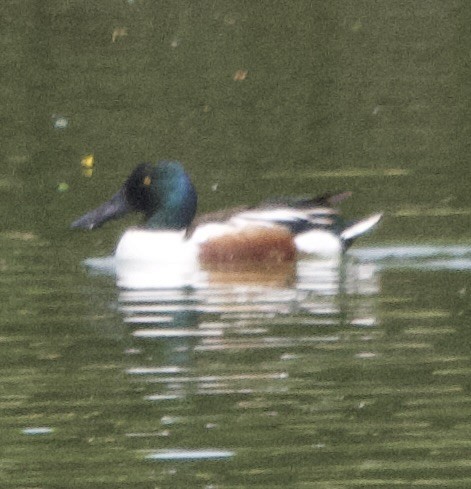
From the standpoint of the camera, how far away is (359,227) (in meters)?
12.9

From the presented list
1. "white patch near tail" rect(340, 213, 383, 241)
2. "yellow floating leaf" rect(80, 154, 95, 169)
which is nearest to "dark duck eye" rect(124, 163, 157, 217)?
"white patch near tail" rect(340, 213, 383, 241)

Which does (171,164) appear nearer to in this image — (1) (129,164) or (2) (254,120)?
(1) (129,164)

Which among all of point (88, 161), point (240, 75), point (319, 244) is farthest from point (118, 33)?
point (319, 244)

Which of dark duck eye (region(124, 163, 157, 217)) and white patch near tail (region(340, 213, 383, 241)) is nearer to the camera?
white patch near tail (region(340, 213, 383, 241))

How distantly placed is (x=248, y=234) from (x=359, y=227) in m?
0.72

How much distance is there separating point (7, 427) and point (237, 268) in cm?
433

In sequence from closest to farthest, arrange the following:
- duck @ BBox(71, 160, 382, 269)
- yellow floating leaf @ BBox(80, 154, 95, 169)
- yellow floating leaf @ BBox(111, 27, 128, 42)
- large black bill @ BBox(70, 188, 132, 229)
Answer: duck @ BBox(71, 160, 382, 269) < large black bill @ BBox(70, 188, 132, 229) < yellow floating leaf @ BBox(80, 154, 95, 169) < yellow floating leaf @ BBox(111, 27, 128, 42)

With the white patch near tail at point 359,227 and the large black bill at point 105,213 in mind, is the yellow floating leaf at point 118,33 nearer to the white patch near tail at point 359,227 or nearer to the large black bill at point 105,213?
the large black bill at point 105,213

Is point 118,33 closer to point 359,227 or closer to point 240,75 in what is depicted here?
point 240,75

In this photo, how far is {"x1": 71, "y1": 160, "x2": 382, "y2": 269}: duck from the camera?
12.8 meters

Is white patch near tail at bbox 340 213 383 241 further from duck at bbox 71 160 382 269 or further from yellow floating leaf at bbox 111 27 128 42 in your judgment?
yellow floating leaf at bbox 111 27 128 42

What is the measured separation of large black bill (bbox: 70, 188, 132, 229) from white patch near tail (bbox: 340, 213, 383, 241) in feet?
5.16

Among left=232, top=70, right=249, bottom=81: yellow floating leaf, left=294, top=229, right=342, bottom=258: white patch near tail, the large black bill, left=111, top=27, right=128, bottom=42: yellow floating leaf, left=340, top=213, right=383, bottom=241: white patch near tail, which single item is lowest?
left=294, top=229, right=342, bottom=258: white patch near tail

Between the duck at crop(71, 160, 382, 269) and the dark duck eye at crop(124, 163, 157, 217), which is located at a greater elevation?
the dark duck eye at crop(124, 163, 157, 217)
